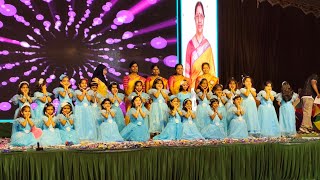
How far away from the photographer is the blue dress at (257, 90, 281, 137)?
866 centimetres

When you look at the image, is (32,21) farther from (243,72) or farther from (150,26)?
(243,72)

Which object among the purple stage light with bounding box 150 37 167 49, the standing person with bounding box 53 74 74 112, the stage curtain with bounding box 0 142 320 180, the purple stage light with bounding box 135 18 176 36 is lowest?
the stage curtain with bounding box 0 142 320 180

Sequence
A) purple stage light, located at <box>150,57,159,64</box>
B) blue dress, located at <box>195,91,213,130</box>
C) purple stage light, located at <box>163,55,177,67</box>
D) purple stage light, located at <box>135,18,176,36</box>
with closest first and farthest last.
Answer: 1. blue dress, located at <box>195,91,213,130</box>
2. purple stage light, located at <box>135,18,176,36</box>
3. purple stage light, located at <box>150,57,159,64</box>
4. purple stage light, located at <box>163,55,177,67</box>

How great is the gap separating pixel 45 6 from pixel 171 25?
2592mm

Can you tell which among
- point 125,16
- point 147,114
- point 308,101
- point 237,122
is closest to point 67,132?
point 147,114

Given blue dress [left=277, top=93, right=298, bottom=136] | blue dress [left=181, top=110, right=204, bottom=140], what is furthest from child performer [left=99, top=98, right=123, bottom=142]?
blue dress [left=277, top=93, right=298, bottom=136]

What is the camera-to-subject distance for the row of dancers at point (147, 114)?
7273 mm

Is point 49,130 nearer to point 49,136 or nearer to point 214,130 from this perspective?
point 49,136

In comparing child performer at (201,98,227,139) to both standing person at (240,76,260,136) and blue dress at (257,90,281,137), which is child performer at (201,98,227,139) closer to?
standing person at (240,76,260,136)

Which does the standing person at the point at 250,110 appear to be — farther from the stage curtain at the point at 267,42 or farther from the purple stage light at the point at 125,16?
the stage curtain at the point at 267,42

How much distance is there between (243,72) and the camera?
12.5 metres

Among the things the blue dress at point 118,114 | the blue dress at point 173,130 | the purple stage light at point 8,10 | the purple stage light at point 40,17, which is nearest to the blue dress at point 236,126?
the blue dress at point 173,130

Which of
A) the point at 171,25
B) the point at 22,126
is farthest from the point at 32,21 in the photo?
the point at 22,126

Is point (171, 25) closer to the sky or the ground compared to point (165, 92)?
closer to the sky
